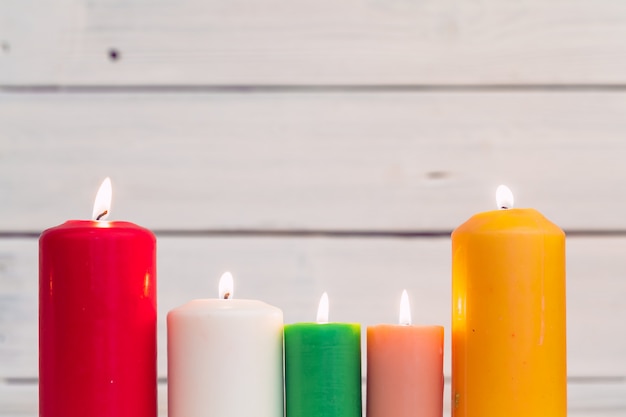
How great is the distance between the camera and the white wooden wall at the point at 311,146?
806 millimetres

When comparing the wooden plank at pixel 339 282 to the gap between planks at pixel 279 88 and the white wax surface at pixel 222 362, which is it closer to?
the gap between planks at pixel 279 88

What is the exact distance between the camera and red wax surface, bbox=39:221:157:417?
42cm

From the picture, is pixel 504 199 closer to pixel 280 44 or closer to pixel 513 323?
pixel 513 323

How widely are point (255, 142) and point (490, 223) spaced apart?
1.37ft

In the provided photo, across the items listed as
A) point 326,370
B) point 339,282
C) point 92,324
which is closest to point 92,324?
point 92,324

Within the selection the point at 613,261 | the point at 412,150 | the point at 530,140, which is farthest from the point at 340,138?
the point at 613,261

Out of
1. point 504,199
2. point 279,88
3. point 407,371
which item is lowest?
point 407,371

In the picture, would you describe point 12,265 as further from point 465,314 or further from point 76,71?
point 465,314

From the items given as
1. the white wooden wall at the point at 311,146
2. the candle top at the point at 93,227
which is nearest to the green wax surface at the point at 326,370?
the candle top at the point at 93,227

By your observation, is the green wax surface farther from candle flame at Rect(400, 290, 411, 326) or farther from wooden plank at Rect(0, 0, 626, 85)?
wooden plank at Rect(0, 0, 626, 85)

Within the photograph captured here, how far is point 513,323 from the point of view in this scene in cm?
42

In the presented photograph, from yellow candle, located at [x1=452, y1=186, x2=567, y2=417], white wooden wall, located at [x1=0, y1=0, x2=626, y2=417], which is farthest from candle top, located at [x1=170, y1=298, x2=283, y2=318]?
white wooden wall, located at [x1=0, y1=0, x2=626, y2=417]

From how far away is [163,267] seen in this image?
81cm

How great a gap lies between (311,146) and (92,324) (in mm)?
428
